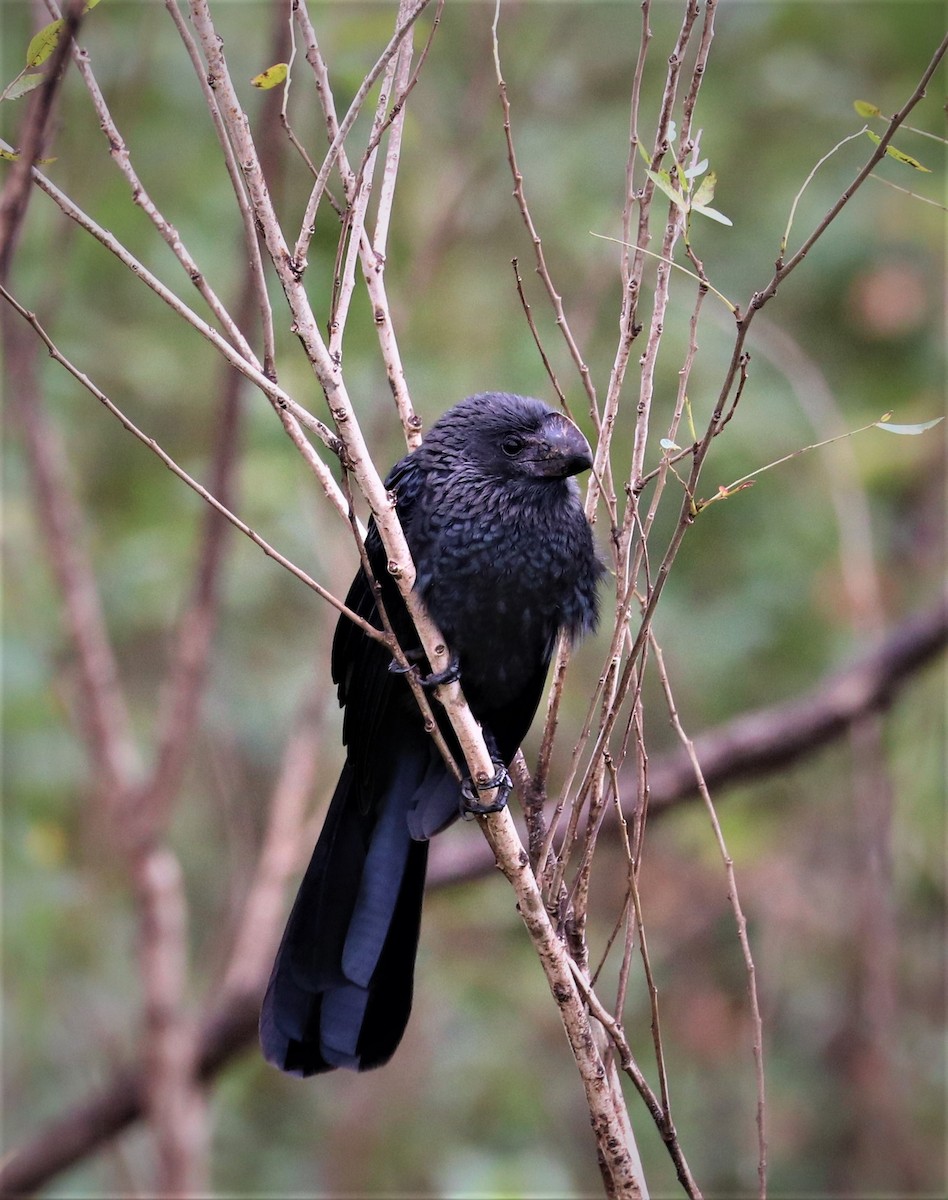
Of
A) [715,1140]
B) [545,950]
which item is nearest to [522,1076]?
[715,1140]

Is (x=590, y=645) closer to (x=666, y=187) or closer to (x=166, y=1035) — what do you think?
(x=166, y=1035)

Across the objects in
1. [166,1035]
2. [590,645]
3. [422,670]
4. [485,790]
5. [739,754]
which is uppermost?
[590,645]

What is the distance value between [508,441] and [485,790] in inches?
35.0

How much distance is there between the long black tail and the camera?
92.0 inches

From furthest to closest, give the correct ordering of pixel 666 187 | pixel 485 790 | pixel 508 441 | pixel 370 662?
pixel 508 441, pixel 370 662, pixel 485 790, pixel 666 187

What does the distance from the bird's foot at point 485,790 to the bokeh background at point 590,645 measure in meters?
1.60

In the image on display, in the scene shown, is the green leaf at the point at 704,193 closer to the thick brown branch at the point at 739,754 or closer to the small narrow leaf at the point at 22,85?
the small narrow leaf at the point at 22,85

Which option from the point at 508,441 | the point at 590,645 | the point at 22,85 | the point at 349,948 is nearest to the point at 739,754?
the point at 590,645

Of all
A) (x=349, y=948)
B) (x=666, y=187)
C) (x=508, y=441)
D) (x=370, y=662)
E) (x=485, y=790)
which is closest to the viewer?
(x=666, y=187)

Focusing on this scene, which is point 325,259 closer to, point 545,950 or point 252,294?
point 252,294

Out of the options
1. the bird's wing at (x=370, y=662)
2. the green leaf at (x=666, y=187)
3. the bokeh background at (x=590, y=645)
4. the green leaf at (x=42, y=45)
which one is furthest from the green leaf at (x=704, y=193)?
the bokeh background at (x=590, y=645)

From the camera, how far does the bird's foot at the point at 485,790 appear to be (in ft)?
6.46

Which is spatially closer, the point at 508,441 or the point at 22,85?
the point at 22,85

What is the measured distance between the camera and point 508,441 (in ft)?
8.80
